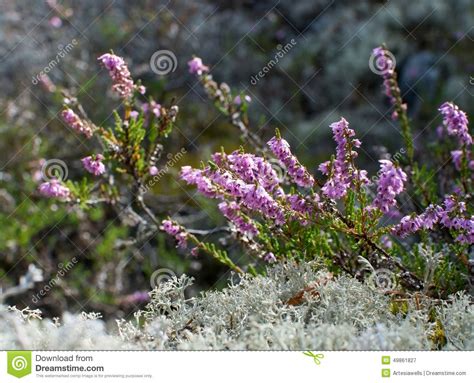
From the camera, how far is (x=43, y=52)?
377cm

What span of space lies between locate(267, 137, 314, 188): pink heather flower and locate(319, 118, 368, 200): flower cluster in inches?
1.5

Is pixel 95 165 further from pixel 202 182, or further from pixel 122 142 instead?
pixel 202 182

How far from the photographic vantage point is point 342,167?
1.21 meters

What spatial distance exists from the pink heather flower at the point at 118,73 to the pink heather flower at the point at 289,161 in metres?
0.45

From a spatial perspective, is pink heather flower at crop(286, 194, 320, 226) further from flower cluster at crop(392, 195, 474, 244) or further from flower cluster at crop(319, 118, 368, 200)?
flower cluster at crop(392, 195, 474, 244)

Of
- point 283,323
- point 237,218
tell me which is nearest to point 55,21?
point 237,218

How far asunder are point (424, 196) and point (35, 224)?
194 cm

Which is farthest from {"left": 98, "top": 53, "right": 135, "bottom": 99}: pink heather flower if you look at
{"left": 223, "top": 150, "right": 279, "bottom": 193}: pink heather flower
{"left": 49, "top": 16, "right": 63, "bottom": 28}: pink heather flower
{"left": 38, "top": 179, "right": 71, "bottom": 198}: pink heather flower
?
{"left": 49, "top": 16, "right": 63, "bottom": 28}: pink heather flower

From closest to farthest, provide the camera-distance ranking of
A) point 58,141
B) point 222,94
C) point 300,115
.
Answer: point 222,94 < point 58,141 < point 300,115

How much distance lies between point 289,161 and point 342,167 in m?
0.09

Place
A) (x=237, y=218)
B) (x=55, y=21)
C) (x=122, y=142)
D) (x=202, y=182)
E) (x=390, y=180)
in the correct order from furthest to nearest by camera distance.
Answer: (x=55, y=21) → (x=122, y=142) → (x=237, y=218) → (x=202, y=182) → (x=390, y=180)

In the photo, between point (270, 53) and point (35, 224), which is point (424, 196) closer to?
point (35, 224)

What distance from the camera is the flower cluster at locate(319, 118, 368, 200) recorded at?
1177 mm
